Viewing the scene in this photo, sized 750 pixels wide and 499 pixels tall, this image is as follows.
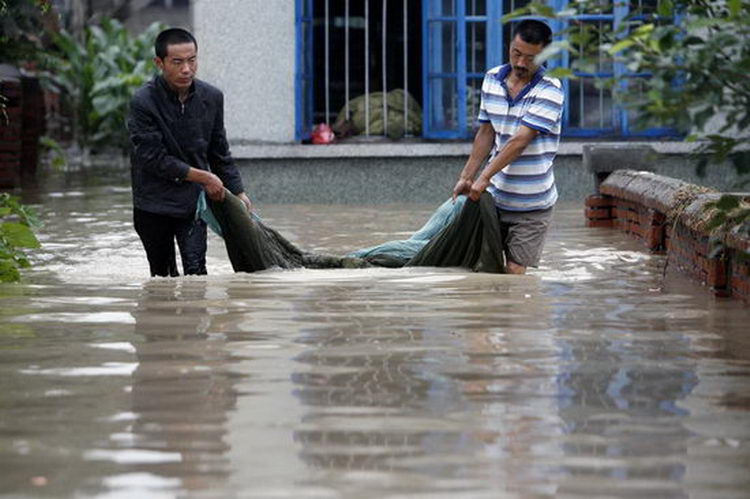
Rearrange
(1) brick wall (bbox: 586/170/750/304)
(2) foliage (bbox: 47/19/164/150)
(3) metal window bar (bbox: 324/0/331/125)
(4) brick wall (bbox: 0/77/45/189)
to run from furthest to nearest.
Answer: (2) foliage (bbox: 47/19/164/150) → (4) brick wall (bbox: 0/77/45/189) → (3) metal window bar (bbox: 324/0/331/125) → (1) brick wall (bbox: 586/170/750/304)

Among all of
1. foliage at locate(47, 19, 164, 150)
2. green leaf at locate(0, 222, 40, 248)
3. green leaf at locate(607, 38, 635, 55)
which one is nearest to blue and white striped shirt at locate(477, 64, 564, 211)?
green leaf at locate(0, 222, 40, 248)

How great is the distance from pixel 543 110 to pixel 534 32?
432 mm

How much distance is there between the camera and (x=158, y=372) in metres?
6.92

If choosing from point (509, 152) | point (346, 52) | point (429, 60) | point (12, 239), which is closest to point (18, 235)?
point (12, 239)

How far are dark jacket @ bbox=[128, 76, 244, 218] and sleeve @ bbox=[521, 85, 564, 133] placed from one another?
1710 millimetres

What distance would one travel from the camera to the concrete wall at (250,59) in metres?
18.1

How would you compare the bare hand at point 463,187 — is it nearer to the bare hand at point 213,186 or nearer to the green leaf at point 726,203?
the bare hand at point 213,186

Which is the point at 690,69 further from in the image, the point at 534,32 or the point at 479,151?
the point at 479,151

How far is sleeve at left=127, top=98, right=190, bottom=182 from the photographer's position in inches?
388

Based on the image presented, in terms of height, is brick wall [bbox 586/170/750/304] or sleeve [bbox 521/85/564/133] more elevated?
sleeve [bbox 521/85/564/133]

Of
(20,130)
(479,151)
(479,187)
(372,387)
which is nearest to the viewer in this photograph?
(372,387)

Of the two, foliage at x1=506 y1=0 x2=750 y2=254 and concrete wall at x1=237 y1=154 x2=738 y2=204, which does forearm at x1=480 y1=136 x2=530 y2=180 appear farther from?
concrete wall at x1=237 y1=154 x2=738 y2=204

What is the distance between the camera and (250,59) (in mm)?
18172

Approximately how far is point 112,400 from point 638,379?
6.31ft
